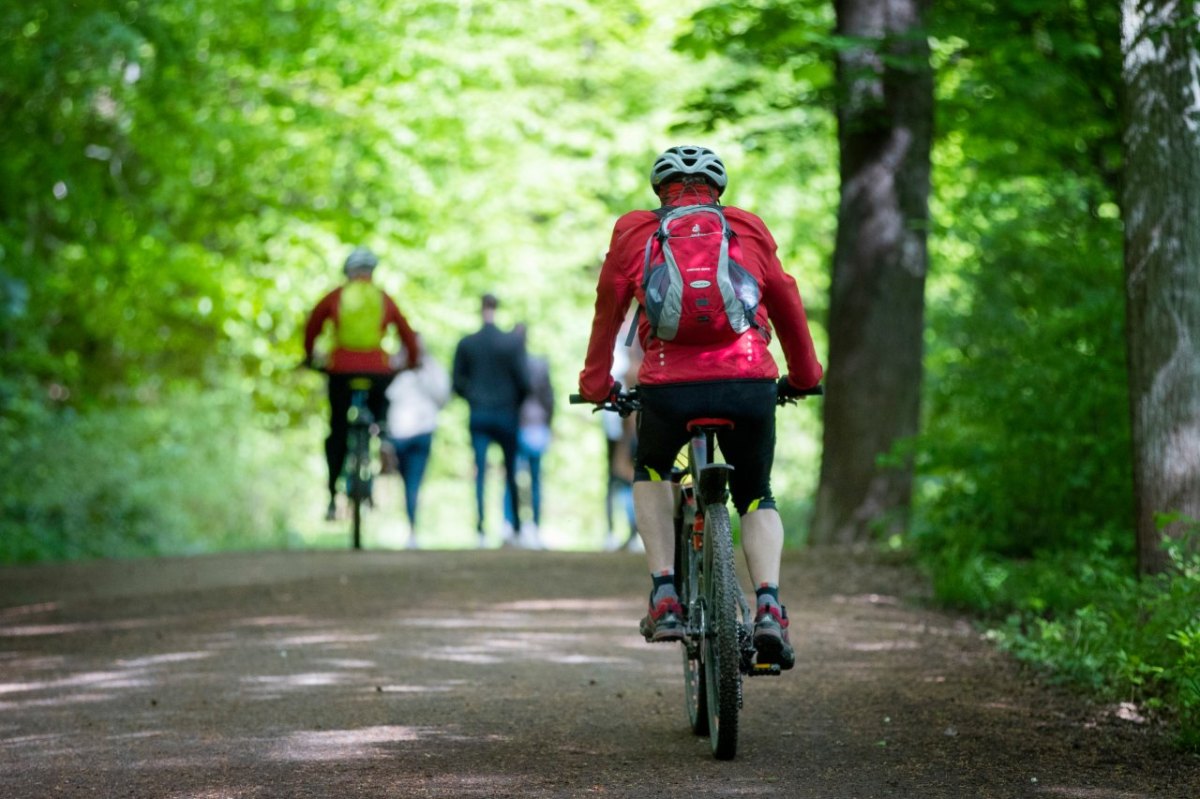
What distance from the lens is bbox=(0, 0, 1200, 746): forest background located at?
1063cm

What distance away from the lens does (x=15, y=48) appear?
585 inches

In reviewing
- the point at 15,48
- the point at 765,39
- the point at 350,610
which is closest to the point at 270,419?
the point at 15,48

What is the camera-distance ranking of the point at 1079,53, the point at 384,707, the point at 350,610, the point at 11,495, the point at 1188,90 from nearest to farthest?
1. the point at 384,707
2. the point at 1188,90
3. the point at 350,610
4. the point at 1079,53
5. the point at 11,495

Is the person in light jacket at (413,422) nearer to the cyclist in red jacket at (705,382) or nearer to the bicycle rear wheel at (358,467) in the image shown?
the bicycle rear wheel at (358,467)

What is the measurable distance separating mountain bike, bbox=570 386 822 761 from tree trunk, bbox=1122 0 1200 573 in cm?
251

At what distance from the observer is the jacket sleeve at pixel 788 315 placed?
6.25 meters

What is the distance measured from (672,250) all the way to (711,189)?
1.44 ft

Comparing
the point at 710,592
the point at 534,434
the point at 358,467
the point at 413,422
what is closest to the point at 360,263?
the point at 358,467

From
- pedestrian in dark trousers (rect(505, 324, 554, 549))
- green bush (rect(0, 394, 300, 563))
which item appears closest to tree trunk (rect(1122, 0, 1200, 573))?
pedestrian in dark trousers (rect(505, 324, 554, 549))

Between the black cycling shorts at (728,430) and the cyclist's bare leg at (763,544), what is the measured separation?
0.05 metres

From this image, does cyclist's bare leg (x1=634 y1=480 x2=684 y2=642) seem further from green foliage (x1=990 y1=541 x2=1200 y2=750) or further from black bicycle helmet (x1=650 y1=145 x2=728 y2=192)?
green foliage (x1=990 y1=541 x2=1200 y2=750)

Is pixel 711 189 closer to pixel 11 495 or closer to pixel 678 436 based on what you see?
pixel 678 436

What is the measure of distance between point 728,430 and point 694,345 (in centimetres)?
35

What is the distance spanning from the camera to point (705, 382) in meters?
6.11
